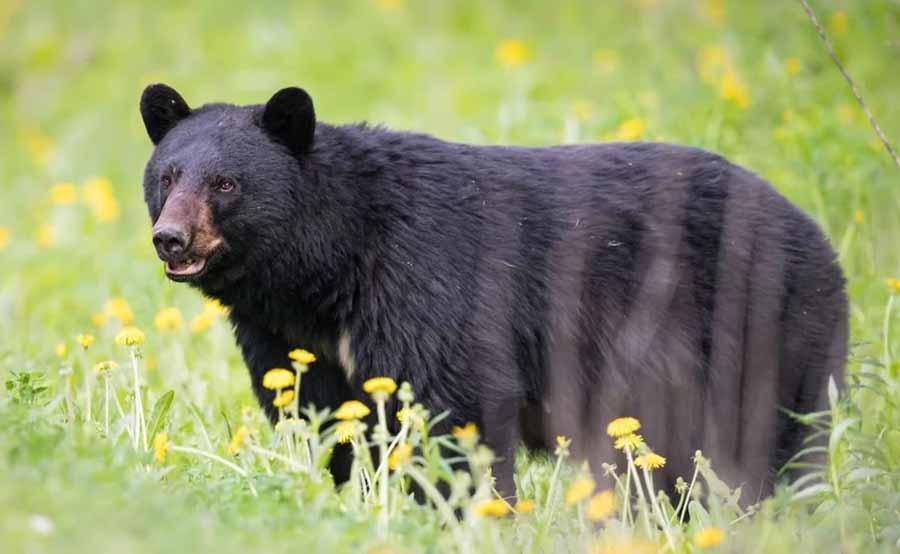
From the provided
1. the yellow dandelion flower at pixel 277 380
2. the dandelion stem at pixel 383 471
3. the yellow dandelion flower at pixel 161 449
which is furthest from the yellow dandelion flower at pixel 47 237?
the dandelion stem at pixel 383 471

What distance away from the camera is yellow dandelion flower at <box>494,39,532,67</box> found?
9.34m

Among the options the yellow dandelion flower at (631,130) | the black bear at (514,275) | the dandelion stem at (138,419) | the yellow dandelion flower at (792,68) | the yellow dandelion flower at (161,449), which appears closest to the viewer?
the yellow dandelion flower at (161,449)

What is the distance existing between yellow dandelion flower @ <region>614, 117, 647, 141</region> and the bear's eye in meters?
2.74

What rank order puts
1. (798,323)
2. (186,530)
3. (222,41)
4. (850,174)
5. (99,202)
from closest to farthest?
(186,530) < (798,323) < (850,174) < (99,202) < (222,41)

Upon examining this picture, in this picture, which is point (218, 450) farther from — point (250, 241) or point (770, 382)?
point (770, 382)

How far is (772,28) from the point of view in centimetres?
931

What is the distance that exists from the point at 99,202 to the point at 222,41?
4.67 metres

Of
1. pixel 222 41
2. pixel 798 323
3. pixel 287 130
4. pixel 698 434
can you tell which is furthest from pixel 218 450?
pixel 222 41

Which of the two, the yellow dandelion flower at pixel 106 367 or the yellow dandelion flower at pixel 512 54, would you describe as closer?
the yellow dandelion flower at pixel 106 367

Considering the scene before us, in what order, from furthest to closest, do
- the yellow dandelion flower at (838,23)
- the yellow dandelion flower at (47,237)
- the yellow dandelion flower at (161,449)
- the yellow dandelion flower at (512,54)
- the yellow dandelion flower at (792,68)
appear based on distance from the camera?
1. the yellow dandelion flower at (512,54)
2. the yellow dandelion flower at (838,23)
3. the yellow dandelion flower at (47,237)
4. the yellow dandelion flower at (792,68)
5. the yellow dandelion flower at (161,449)

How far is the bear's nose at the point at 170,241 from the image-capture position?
3982mm

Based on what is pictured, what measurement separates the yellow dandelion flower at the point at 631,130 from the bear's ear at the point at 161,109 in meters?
2.63

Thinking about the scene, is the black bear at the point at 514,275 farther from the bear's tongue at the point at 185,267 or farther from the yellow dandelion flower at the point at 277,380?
the yellow dandelion flower at the point at 277,380

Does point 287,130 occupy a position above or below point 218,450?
above
